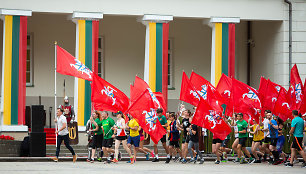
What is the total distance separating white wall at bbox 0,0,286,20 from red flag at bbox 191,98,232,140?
8622 mm

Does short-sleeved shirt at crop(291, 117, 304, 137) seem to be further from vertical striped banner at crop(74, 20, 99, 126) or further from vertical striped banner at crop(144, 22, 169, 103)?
vertical striped banner at crop(74, 20, 99, 126)

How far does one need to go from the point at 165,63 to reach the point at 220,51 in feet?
7.90

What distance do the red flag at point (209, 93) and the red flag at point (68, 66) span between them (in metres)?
3.84

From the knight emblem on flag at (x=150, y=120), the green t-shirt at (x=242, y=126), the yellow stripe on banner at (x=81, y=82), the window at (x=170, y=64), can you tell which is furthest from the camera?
the window at (x=170, y=64)

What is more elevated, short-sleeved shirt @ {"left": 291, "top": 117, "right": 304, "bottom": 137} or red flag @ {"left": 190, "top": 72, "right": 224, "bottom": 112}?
red flag @ {"left": 190, "top": 72, "right": 224, "bottom": 112}

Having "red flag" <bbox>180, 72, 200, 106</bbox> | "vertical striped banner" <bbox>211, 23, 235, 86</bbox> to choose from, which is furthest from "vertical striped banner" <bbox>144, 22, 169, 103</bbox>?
"red flag" <bbox>180, 72, 200, 106</bbox>

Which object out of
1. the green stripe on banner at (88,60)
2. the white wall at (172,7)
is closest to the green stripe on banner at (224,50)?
the white wall at (172,7)

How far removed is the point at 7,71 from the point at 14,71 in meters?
0.27

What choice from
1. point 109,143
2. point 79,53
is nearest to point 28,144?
point 109,143

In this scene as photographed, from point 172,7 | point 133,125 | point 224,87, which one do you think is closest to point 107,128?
point 133,125

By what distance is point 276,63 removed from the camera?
31.3m

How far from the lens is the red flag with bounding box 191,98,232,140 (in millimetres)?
21875

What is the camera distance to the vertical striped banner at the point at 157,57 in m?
29.4

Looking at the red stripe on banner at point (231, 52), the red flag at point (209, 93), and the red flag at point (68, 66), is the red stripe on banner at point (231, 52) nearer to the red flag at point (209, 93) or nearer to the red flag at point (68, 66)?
the red flag at point (209, 93)
